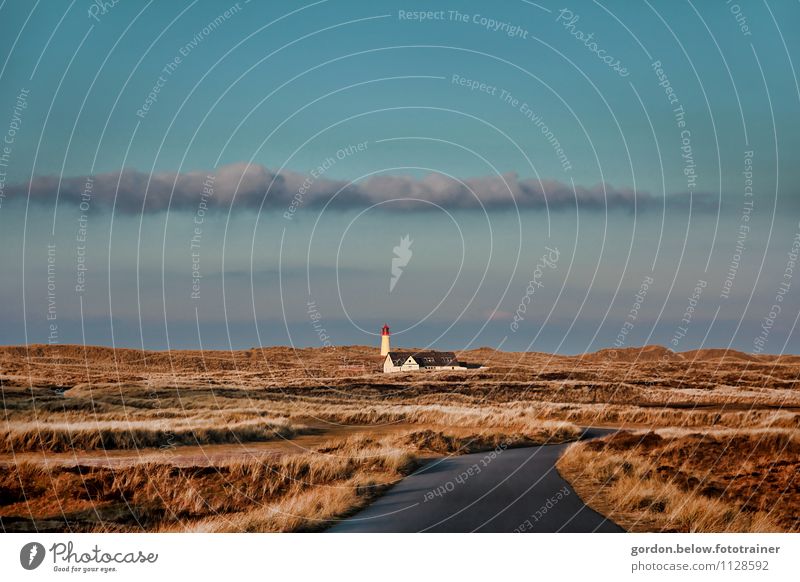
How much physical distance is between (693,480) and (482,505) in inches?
254

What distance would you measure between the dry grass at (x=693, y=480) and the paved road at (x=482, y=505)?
76 centimetres

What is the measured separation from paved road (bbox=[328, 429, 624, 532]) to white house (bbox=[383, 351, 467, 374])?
69267 millimetres

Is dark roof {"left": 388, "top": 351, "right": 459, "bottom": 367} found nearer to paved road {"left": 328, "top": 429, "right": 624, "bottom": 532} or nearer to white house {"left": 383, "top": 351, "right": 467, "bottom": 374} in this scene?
white house {"left": 383, "top": 351, "right": 467, "bottom": 374}

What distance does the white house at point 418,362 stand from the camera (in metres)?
95.6

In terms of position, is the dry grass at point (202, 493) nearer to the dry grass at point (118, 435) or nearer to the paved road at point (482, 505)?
the paved road at point (482, 505)

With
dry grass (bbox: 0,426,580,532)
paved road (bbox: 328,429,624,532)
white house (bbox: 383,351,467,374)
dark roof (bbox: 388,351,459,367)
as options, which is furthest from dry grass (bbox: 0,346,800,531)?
dark roof (bbox: 388,351,459,367)

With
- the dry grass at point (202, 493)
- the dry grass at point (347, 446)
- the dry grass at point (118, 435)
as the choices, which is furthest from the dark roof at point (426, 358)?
the dry grass at point (202, 493)

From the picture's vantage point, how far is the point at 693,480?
21.7 metres

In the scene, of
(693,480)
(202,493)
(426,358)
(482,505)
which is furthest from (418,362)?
(482,505)

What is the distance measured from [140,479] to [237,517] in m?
4.60

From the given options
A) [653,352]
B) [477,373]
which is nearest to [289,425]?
[477,373]

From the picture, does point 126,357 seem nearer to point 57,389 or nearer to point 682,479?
point 57,389

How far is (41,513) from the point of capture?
63.5 ft
